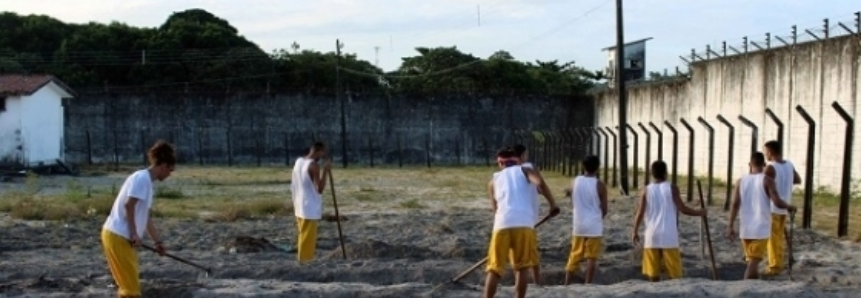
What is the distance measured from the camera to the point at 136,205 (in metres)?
9.66

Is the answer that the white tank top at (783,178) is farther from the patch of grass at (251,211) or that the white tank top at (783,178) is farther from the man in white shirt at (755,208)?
the patch of grass at (251,211)

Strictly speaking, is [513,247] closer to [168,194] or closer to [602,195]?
[602,195]

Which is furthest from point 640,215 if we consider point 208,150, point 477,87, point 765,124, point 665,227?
point 477,87

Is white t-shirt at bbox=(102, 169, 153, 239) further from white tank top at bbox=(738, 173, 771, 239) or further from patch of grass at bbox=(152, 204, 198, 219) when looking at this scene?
patch of grass at bbox=(152, 204, 198, 219)

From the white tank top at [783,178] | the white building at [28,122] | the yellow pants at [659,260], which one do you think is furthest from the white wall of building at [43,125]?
the yellow pants at [659,260]

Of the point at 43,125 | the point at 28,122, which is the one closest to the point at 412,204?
the point at 28,122

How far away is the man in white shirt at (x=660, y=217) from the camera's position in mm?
12086

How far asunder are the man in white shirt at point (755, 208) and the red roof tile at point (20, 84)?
3468 centimetres

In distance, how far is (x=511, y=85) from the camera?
227 ft

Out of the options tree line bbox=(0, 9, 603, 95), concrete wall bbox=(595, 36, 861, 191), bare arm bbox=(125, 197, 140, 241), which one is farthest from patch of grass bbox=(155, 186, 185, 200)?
tree line bbox=(0, 9, 603, 95)

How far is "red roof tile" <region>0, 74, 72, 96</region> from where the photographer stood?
141 feet

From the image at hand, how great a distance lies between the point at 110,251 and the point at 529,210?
3.35m

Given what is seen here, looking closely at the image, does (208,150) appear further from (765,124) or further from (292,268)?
(292,268)

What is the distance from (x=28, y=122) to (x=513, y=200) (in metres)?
36.4
